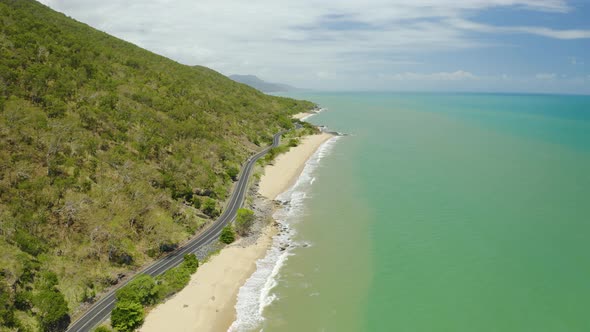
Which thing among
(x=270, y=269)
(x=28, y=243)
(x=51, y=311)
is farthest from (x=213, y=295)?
(x=28, y=243)

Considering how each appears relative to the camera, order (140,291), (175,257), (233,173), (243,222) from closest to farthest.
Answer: (140,291)
(175,257)
(243,222)
(233,173)

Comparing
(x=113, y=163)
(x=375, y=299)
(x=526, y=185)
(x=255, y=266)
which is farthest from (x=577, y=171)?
(x=113, y=163)

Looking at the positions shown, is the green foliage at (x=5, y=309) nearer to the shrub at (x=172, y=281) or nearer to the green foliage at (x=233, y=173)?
the shrub at (x=172, y=281)

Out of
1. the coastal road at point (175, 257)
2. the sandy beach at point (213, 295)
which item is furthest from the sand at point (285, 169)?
the sandy beach at point (213, 295)

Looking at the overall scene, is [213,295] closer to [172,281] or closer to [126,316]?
[172,281]

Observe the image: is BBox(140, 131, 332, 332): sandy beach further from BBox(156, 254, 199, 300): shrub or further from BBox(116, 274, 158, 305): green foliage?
BBox(116, 274, 158, 305): green foliage
